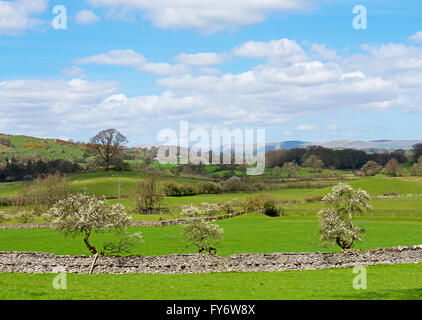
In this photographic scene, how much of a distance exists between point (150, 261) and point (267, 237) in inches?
1179

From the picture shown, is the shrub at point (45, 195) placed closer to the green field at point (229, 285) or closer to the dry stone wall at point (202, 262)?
the dry stone wall at point (202, 262)

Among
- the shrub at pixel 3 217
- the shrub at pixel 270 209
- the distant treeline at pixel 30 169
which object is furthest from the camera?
the distant treeline at pixel 30 169

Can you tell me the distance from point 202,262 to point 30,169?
160 metres

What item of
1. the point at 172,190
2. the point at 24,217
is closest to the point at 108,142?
the point at 172,190

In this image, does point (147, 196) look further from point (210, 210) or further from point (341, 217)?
point (341, 217)

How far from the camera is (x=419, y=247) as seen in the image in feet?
128

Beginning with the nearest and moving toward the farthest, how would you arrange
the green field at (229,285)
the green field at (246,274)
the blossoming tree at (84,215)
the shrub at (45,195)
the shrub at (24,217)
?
the green field at (229,285) < the green field at (246,274) < the blossoming tree at (84,215) < the shrub at (24,217) < the shrub at (45,195)

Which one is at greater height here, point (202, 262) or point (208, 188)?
point (202, 262)

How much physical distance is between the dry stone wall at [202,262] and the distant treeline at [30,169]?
456ft

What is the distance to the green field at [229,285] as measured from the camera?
20938 millimetres

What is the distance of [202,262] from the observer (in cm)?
3541

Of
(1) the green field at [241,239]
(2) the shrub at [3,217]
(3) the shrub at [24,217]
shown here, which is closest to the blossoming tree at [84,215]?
(1) the green field at [241,239]
